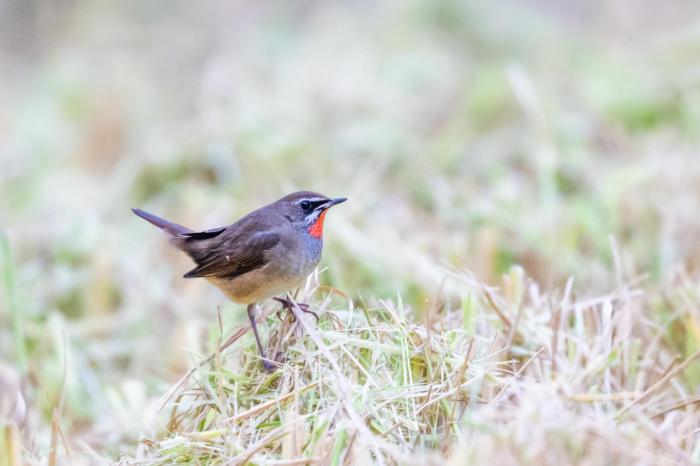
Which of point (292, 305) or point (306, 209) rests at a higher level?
point (306, 209)

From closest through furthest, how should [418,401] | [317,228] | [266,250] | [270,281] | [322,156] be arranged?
1. [418,401]
2. [270,281]
3. [266,250]
4. [317,228]
5. [322,156]

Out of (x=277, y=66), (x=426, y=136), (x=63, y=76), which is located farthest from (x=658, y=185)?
(x=63, y=76)

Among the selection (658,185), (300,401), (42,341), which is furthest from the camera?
(658,185)

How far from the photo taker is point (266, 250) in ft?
13.2

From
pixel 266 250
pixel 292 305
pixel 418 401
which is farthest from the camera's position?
pixel 266 250

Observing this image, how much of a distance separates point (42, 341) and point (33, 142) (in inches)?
245

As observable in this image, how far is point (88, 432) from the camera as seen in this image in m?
4.66

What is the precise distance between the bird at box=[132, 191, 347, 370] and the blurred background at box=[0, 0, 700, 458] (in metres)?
0.61

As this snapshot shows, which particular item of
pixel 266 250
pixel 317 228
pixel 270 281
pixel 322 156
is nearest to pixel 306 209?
pixel 317 228

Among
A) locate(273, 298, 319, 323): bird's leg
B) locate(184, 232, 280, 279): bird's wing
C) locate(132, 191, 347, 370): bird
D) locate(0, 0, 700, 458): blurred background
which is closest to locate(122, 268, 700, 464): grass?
locate(273, 298, 319, 323): bird's leg

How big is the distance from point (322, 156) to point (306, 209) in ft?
12.8

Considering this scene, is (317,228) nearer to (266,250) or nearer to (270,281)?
(266,250)

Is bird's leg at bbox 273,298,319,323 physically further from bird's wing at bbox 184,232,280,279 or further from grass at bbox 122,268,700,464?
bird's wing at bbox 184,232,280,279

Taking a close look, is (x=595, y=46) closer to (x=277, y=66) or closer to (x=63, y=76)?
(x=277, y=66)
